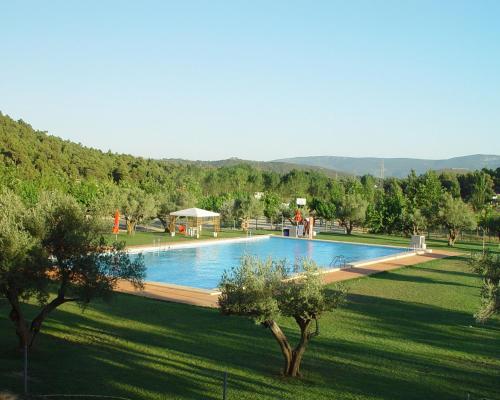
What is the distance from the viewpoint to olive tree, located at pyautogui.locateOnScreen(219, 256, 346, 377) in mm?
9469

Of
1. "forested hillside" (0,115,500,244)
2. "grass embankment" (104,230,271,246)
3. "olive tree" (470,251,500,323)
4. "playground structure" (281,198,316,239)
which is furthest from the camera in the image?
"playground structure" (281,198,316,239)

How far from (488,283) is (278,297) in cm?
523

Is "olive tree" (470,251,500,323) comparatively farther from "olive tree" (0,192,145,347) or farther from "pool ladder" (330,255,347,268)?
"pool ladder" (330,255,347,268)

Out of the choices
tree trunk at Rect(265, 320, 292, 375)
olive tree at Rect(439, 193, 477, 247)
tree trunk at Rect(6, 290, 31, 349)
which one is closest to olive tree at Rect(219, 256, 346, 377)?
tree trunk at Rect(265, 320, 292, 375)

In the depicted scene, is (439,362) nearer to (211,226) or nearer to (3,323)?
(3,323)

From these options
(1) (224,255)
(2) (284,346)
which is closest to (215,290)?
(2) (284,346)

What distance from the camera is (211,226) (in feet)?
145

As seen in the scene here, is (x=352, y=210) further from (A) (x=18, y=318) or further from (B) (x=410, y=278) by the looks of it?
(A) (x=18, y=318)

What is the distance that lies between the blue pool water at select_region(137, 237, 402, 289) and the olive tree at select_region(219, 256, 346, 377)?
10.2 metres

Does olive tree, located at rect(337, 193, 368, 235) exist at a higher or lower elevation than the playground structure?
higher

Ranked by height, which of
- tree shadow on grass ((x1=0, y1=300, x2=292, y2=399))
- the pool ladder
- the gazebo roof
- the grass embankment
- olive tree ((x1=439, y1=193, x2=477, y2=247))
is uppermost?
olive tree ((x1=439, y1=193, x2=477, y2=247))

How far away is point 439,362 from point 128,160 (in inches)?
2722

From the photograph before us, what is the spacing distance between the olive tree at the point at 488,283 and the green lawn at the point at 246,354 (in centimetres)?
108

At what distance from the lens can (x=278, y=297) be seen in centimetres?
967
